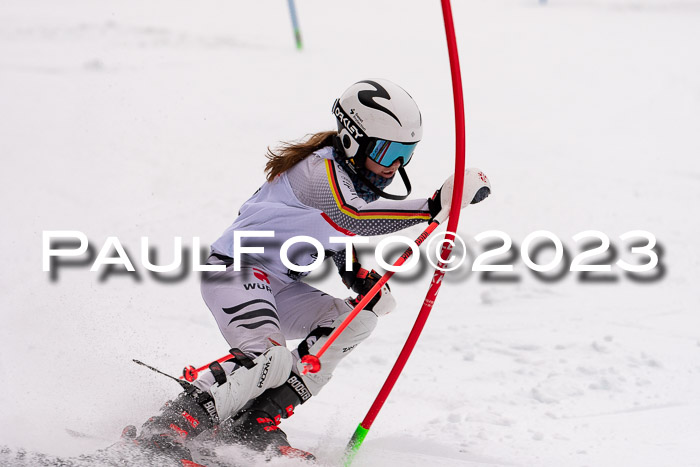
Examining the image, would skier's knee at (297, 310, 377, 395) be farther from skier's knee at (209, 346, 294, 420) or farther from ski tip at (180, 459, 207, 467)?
ski tip at (180, 459, 207, 467)

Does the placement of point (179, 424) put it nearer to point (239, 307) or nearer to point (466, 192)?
point (239, 307)

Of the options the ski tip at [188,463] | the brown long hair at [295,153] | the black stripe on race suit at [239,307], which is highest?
the brown long hair at [295,153]

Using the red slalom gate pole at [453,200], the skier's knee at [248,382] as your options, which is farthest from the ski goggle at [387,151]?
the skier's knee at [248,382]

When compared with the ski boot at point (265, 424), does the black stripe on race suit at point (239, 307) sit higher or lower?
higher

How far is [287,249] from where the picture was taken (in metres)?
3.52

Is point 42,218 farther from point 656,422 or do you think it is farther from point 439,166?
→ point 656,422

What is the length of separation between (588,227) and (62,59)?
340 inches

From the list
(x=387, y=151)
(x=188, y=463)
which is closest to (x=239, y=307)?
(x=188, y=463)

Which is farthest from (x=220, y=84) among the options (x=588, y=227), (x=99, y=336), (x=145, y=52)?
(x=99, y=336)

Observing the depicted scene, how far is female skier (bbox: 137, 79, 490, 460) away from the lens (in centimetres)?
321

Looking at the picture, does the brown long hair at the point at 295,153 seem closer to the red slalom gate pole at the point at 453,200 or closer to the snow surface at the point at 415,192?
the red slalom gate pole at the point at 453,200

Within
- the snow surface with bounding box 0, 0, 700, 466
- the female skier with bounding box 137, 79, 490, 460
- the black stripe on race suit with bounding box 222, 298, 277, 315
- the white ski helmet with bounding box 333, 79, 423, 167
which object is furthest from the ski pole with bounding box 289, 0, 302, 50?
the black stripe on race suit with bounding box 222, 298, 277, 315

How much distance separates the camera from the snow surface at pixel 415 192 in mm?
4430

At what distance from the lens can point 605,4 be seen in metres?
18.6
